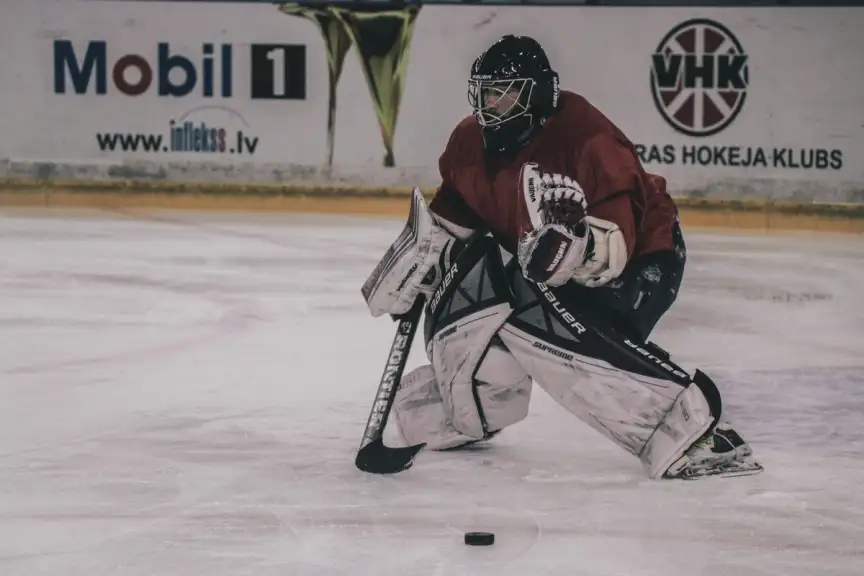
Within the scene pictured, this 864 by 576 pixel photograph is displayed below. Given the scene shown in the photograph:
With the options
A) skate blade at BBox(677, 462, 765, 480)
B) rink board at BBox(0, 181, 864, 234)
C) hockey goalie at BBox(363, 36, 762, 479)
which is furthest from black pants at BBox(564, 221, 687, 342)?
rink board at BBox(0, 181, 864, 234)

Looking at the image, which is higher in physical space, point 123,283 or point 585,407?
point 585,407

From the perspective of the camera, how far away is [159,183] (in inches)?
242

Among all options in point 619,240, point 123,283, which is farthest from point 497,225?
point 123,283

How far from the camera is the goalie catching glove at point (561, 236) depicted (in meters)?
1.96

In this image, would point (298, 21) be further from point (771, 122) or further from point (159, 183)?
point (771, 122)

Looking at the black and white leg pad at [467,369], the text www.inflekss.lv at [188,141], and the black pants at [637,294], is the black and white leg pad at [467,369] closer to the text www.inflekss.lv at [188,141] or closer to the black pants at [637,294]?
the black pants at [637,294]

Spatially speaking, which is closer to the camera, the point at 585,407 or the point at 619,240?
the point at 619,240

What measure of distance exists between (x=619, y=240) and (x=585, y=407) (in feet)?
1.00

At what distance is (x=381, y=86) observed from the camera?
6195 mm

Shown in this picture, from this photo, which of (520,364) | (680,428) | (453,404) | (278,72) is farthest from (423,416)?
(278,72)

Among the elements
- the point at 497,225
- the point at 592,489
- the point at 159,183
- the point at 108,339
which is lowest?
the point at 159,183

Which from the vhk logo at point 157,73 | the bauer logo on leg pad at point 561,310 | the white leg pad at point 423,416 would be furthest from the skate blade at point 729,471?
the vhk logo at point 157,73

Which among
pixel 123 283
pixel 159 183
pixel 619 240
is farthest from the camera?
pixel 159 183

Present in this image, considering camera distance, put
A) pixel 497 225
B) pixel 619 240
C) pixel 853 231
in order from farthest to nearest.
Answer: pixel 853 231
pixel 497 225
pixel 619 240
